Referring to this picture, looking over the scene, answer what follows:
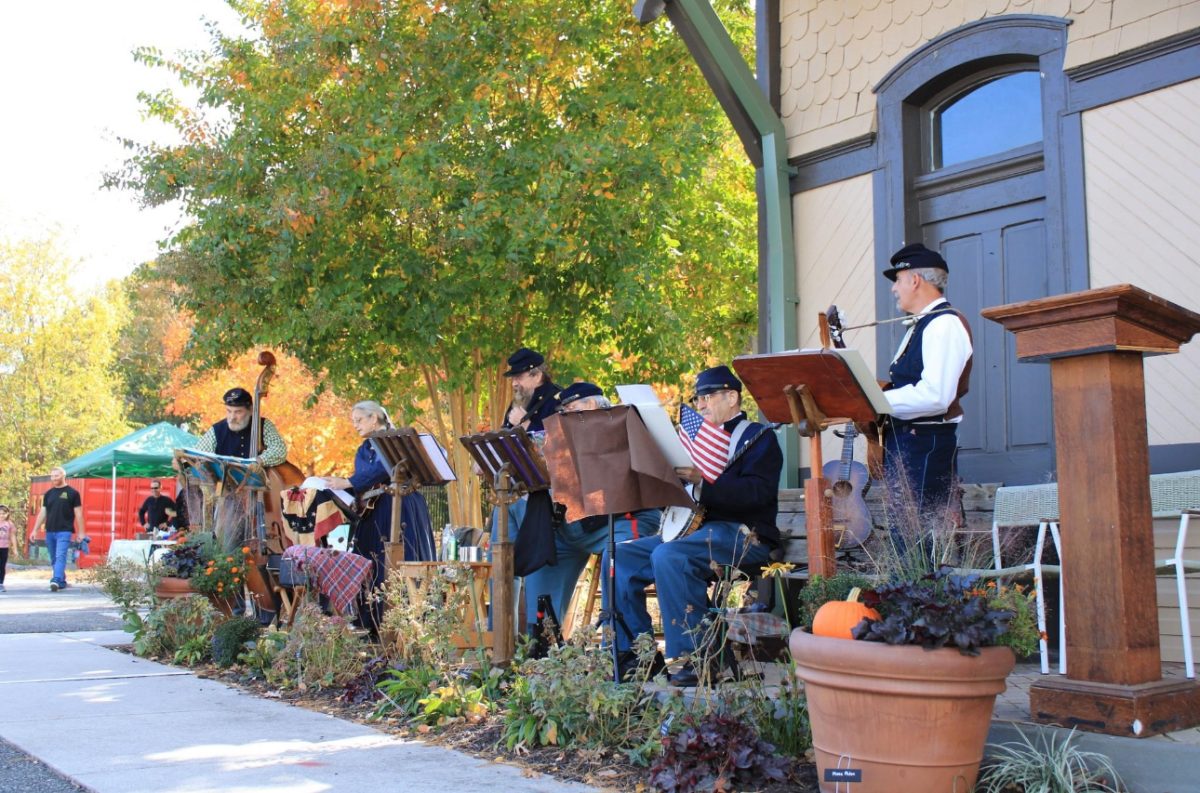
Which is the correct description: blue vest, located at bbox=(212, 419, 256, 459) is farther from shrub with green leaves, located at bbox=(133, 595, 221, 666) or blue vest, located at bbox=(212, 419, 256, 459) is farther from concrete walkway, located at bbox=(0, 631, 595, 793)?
concrete walkway, located at bbox=(0, 631, 595, 793)

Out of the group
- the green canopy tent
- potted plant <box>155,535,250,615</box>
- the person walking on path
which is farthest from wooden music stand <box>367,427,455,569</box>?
the green canopy tent

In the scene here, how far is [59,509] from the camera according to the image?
65.8 feet

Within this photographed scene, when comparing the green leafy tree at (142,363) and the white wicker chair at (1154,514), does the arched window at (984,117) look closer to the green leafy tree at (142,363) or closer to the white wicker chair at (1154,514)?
the white wicker chair at (1154,514)

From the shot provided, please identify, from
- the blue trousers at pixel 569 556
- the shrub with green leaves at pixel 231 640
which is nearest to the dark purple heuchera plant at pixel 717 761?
the blue trousers at pixel 569 556

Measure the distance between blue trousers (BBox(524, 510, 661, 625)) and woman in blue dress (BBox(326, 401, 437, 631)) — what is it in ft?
4.30

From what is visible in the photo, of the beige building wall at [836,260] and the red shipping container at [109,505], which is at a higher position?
the beige building wall at [836,260]

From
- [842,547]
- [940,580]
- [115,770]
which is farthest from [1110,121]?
[115,770]

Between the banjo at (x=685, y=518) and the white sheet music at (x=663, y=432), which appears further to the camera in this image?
the banjo at (x=685, y=518)

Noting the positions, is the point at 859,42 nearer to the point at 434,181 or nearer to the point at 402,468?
the point at 402,468

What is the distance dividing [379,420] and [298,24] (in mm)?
5746

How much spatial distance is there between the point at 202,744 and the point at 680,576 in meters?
2.37

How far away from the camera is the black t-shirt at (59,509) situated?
65.6ft

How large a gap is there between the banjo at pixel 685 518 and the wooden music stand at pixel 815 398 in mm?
883

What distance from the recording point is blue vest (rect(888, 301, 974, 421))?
5.55m
